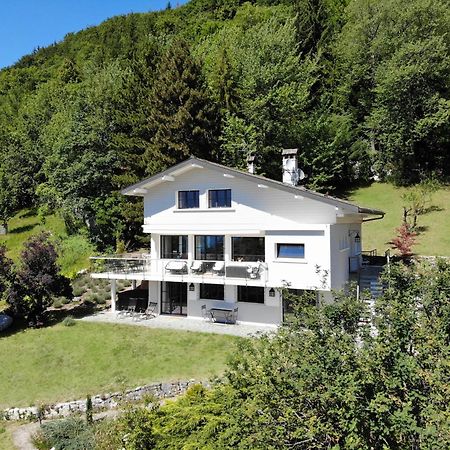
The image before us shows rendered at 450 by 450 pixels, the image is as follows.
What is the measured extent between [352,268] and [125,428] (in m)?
17.3

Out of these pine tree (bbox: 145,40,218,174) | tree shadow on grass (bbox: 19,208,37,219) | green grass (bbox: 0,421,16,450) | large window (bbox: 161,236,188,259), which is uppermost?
pine tree (bbox: 145,40,218,174)

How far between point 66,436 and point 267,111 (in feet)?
108

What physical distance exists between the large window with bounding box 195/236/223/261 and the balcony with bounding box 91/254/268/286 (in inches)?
29.6

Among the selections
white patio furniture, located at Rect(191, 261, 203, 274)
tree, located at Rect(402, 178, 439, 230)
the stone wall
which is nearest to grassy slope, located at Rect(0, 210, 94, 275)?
white patio furniture, located at Rect(191, 261, 203, 274)

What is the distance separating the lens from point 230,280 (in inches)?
Result: 807

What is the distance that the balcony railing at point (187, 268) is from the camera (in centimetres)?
2016

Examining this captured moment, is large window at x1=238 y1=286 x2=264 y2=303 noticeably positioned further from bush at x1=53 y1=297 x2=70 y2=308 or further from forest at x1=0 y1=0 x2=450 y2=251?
forest at x1=0 y1=0 x2=450 y2=251

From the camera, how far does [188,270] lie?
21.9m

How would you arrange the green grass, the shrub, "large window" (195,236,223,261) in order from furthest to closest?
1. the shrub
2. "large window" (195,236,223,261)
3. the green grass

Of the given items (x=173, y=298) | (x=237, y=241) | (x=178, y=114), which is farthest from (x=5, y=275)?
(x=178, y=114)

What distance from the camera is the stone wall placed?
14.7 meters

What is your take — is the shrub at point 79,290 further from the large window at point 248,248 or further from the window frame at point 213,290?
the large window at point 248,248

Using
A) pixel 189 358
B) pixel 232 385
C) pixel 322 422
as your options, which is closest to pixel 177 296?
pixel 189 358

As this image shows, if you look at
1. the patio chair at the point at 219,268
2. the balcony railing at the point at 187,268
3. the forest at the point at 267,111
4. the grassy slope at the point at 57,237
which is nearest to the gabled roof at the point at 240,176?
Answer: the balcony railing at the point at 187,268
